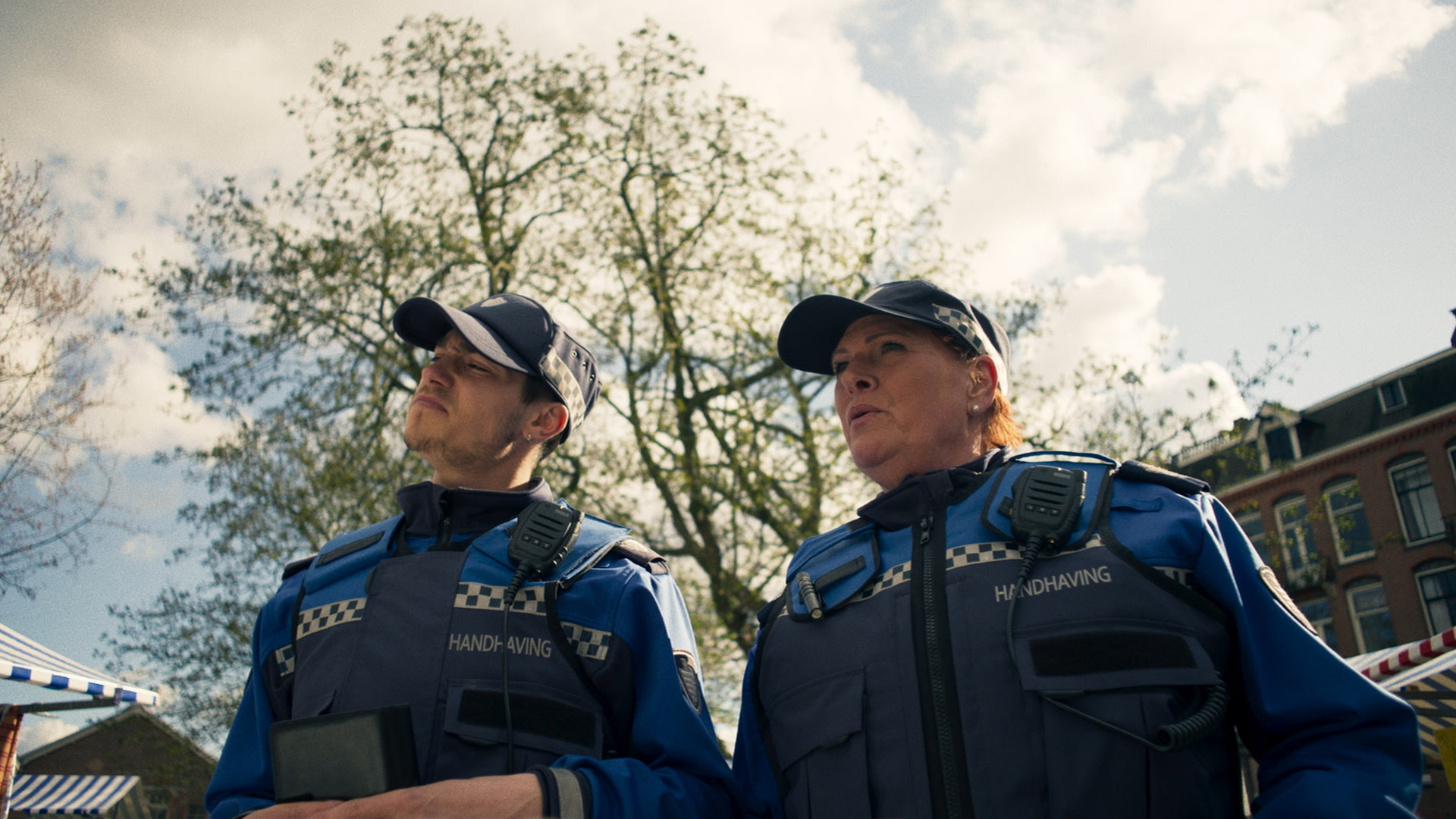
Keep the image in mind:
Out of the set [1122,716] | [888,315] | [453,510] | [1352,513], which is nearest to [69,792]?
[453,510]

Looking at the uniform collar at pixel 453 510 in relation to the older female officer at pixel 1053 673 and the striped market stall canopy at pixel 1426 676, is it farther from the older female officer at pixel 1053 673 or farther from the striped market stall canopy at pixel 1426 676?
the striped market stall canopy at pixel 1426 676

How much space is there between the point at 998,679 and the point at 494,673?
1.18 m

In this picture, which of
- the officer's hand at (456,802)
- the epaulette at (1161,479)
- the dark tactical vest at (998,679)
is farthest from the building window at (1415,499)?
the officer's hand at (456,802)

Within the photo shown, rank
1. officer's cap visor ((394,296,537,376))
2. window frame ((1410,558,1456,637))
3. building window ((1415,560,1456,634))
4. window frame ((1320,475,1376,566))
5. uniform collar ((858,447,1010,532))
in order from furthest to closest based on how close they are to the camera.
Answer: window frame ((1320,475,1376,566))
window frame ((1410,558,1456,637))
building window ((1415,560,1456,634))
officer's cap visor ((394,296,537,376))
uniform collar ((858,447,1010,532))

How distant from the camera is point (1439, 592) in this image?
22.8 m

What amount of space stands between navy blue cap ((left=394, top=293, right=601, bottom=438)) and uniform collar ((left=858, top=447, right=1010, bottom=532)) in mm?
1086

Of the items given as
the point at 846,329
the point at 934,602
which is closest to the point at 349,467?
the point at 846,329

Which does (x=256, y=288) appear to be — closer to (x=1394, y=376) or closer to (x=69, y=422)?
(x=69, y=422)

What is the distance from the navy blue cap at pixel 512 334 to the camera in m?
2.86

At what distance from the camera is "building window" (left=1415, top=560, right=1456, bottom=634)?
22.5 metres

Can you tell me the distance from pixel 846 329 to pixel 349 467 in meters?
9.96

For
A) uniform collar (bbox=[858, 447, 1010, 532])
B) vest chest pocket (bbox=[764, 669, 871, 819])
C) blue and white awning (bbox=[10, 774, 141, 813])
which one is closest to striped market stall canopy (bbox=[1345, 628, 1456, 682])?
uniform collar (bbox=[858, 447, 1010, 532])

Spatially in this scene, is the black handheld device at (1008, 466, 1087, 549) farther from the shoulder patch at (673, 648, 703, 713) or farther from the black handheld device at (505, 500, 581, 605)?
the black handheld device at (505, 500, 581, 605)

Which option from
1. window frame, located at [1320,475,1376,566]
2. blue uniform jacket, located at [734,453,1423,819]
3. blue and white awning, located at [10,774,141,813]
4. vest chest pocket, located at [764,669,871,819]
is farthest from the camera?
window frame, located at [1320,475,1376,566]
